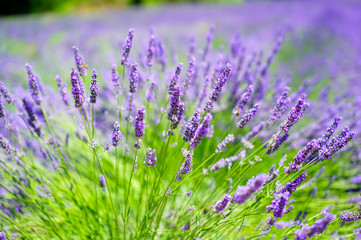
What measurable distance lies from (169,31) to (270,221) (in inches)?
227

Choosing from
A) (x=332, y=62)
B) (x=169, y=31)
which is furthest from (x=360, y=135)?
(x=169, y=31)

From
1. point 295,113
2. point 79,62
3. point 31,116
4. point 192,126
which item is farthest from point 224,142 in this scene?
point 31,116

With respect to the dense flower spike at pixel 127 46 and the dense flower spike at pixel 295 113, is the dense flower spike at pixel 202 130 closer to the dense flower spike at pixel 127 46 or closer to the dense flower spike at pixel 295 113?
the dense flower spike at pixel 295 113

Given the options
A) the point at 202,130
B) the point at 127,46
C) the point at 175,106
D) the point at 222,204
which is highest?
the point at 127,46

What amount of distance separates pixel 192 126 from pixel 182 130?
40 cm

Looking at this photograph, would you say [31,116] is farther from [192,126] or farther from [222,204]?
[222,204]

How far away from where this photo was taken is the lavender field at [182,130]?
118cm

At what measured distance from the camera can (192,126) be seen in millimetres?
1071

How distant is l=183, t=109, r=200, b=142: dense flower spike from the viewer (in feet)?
3.50

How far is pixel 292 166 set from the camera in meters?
1.11

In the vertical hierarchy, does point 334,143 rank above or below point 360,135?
below

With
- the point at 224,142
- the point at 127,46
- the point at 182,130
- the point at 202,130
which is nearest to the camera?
the point at 202,130

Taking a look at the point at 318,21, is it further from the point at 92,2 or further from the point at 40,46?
the point at 92,2

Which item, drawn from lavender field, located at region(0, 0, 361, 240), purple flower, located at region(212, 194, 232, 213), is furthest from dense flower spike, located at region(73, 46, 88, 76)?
purple flower, located at region(212, 194, 232, 213)
